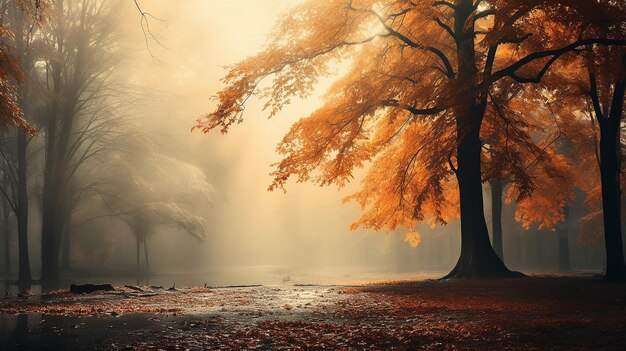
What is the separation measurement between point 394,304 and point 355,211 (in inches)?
2250

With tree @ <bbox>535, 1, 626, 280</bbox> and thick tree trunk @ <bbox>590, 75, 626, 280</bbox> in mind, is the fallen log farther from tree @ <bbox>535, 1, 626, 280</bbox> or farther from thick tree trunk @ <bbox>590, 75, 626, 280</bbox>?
thick tree trunk @ <bbox>590, 75, 626, 280</bbox>

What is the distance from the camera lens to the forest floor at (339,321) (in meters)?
7.39

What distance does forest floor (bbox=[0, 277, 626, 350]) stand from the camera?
739 cm

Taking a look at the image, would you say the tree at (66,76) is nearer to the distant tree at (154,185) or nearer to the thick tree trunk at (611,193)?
the distant tree at (154,185)

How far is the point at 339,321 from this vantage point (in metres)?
9.41

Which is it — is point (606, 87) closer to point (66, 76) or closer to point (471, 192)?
point (471, 192)

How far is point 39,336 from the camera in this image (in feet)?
26.3

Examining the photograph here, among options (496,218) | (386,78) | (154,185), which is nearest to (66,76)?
(154,185)

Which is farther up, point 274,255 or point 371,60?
point 371,60

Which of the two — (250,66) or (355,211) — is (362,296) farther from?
(355,211)

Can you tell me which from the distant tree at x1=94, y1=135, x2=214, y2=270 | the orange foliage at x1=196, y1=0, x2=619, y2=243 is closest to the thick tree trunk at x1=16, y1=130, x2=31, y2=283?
the distant tree at x1=94, y1=135, x2=214, y2=270

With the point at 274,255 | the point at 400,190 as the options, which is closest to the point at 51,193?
the point at 400,190

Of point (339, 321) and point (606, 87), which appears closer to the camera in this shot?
point (339, 321)

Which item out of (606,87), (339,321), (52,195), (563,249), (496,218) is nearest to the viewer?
(339,321)
